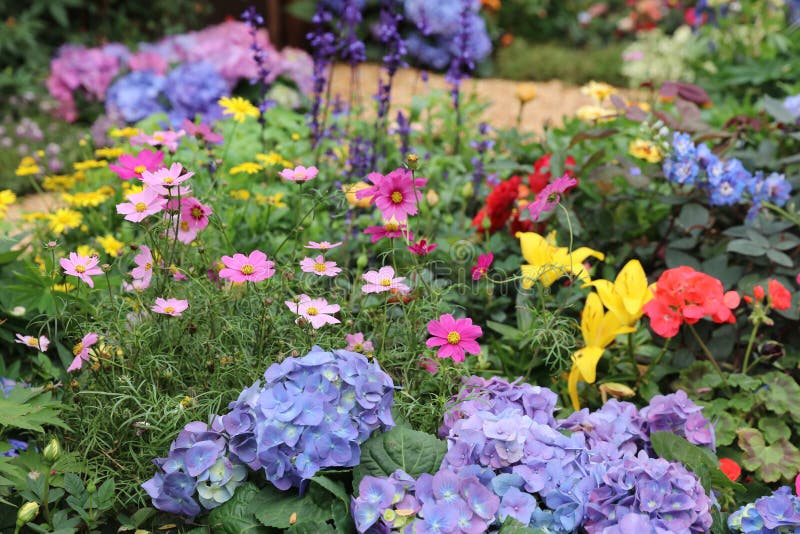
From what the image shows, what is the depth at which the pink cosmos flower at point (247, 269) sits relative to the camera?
1.50 m

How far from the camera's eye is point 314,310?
154cm

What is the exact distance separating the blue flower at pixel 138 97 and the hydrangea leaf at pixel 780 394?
3561mm

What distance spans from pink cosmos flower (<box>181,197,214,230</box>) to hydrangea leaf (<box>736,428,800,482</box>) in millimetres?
1328

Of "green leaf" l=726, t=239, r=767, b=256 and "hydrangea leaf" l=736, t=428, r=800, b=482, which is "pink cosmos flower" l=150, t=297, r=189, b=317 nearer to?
"hydrangea leaf" l=736, t=428, r=800, b=482

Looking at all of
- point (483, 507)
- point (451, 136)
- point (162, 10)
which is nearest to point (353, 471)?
point (483, 507)

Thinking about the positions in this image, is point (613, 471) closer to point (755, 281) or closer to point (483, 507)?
point (483, 507)

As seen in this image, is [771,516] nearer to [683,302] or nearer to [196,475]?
[683,302]

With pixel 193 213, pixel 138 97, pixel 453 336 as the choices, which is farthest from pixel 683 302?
pixel 138 97

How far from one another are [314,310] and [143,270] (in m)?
0.37

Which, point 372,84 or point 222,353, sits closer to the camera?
point 222,353

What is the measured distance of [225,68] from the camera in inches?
181

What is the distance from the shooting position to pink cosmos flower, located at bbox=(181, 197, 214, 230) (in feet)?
5.57

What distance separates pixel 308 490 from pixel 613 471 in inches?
22.2

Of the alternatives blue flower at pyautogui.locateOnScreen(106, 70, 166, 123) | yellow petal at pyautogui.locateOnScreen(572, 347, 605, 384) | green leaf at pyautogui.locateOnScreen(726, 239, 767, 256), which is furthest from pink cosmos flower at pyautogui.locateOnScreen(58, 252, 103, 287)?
blue flower at pyautogui.locateOnScreen(106, 70, 166, 123)
